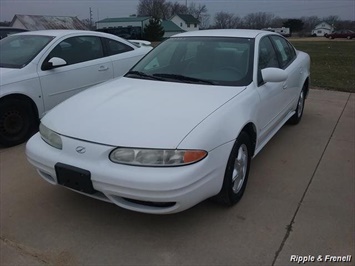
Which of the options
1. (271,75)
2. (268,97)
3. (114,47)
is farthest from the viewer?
(114,47)

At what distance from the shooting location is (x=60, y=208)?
3.07 metres

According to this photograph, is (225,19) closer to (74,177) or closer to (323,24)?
(323,24)

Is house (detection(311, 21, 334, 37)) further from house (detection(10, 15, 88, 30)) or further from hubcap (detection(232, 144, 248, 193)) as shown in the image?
hubcap (detection(232, 144, 248, 193))

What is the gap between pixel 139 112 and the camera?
2.82 metres

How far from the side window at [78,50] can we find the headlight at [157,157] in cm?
293

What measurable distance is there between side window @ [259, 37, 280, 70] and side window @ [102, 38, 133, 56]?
262cm

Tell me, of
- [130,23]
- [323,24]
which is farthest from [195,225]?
[323,24]

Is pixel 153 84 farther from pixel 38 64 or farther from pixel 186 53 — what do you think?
pixel 38 64

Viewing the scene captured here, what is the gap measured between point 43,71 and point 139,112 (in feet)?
8.10

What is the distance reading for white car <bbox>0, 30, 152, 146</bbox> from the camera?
4.45 m

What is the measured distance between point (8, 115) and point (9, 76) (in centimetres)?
48

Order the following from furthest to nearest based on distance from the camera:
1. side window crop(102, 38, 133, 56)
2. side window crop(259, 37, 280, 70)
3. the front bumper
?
1. side window crop(102, 38, 133, 56)
2. side window crop(259, 37, 280, 70)
3. the front bumper

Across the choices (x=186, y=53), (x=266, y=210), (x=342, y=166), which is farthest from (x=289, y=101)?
(x=266, y=210)

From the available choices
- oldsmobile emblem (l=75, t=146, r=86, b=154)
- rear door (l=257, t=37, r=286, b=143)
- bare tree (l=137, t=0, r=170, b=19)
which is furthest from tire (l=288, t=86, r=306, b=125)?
bare tree (l=137, t=0, r=170, b=19)
